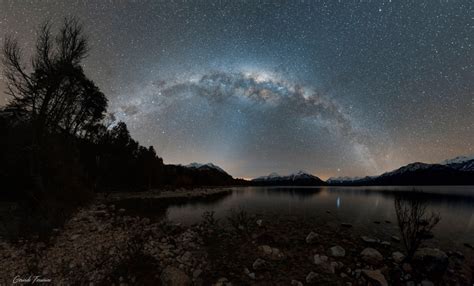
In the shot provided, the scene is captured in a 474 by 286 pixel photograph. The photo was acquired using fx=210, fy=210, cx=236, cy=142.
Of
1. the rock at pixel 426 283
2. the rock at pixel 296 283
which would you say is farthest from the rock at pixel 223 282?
the rock at pixel 426 283

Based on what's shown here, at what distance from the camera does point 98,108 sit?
27.8 m

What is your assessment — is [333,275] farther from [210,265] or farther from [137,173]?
[137,173]

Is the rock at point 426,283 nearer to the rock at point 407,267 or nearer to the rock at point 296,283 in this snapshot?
the rock at point 407,267

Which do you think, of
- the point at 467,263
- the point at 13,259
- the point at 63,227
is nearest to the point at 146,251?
the point at 13,259

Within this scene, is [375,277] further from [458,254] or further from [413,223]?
[458,254]

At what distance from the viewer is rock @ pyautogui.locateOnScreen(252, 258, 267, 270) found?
23.8ft

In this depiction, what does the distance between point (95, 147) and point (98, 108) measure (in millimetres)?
11512

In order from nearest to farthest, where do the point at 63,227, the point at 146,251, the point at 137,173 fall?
the point at 146,251, the point at 63,227, the point at 137,173

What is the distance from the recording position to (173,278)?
241 inches

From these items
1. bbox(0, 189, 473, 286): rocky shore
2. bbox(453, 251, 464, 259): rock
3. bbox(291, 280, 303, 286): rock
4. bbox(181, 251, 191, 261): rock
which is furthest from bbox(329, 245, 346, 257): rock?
bbox(181, 251, 191, 261): rock

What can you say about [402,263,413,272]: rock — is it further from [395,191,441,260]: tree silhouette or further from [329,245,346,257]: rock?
[329,245,346,257]: rock

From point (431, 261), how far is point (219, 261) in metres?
7.49

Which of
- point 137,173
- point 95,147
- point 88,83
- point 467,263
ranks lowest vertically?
point 467,263

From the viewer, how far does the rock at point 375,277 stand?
632 cm
